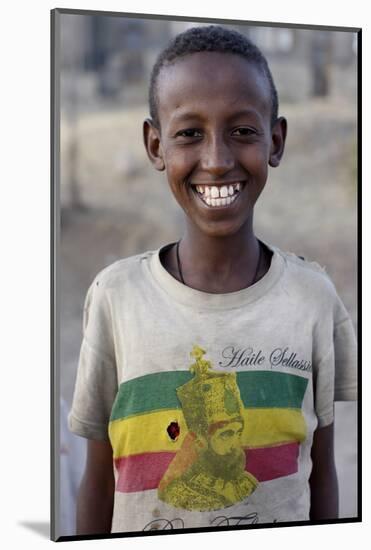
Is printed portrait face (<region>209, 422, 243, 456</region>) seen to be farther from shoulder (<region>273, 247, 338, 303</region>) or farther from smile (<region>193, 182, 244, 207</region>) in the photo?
smile (<region>193, 182, 244, 207</region>)

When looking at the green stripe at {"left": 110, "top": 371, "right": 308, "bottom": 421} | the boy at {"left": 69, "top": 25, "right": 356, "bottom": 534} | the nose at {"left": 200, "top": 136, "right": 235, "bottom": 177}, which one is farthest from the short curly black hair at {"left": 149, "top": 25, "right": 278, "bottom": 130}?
the green stripe at {"left": 110, "top": 371, "right": 308, "bottom": 421}

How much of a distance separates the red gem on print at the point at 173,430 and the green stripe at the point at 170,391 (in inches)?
2.8

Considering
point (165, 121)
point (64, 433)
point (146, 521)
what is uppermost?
point (165, 121)

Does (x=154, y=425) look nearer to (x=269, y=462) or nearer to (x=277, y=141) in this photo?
(x=269, y=462)

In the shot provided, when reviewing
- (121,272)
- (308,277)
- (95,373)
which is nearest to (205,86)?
(121,272)

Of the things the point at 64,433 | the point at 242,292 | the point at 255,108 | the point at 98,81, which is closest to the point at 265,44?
the point at 255,108

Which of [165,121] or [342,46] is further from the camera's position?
[342,46]

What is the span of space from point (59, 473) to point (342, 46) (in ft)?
7.00

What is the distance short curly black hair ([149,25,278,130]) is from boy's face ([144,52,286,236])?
0.02 m

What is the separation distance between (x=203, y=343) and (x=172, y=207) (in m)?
0.56

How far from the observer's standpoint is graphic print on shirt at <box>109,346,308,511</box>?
4.83 m

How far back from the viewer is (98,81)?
4.84 metres

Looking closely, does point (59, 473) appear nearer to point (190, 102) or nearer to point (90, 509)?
point (90, 509)

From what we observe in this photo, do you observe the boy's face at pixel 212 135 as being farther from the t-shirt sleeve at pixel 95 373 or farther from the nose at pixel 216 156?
the t-shirt sleeve at pixel 95 373
